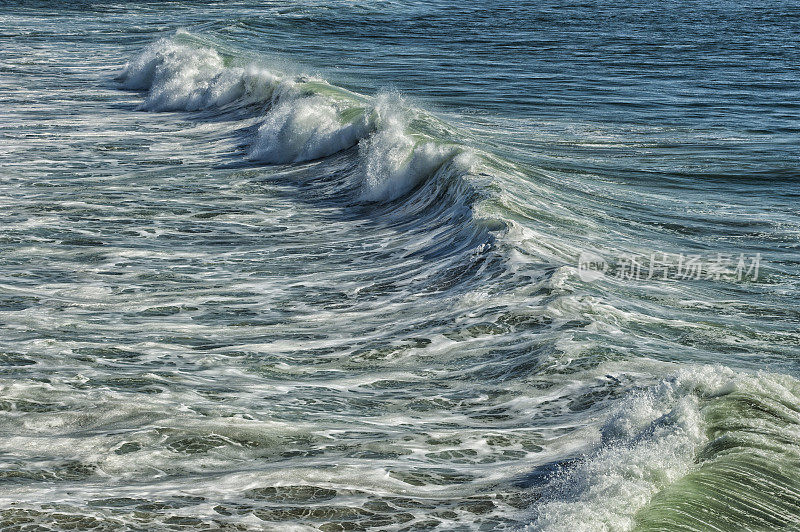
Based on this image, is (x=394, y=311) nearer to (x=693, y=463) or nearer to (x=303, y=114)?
(x=693, y=463)

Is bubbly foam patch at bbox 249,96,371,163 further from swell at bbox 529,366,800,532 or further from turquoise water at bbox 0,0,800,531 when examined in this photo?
swell at bbox 529,366,800,532

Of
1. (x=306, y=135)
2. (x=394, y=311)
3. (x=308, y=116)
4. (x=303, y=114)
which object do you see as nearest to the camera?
(x=394, y=311)

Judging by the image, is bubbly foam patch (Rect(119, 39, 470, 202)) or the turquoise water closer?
the turquoise water

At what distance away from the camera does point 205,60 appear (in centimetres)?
2580

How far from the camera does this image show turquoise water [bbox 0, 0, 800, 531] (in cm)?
546

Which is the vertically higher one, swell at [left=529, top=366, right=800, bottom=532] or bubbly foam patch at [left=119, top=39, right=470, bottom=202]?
bubbly foam patch at [left=119, top=39, right=470, bottom=202]

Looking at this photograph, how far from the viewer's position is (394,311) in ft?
30.5

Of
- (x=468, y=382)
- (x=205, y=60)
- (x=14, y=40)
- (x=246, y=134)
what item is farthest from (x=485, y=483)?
(x=14, y=40)
